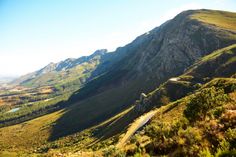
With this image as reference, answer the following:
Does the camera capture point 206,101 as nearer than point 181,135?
No

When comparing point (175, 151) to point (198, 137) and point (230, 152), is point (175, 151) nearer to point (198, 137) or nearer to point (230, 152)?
point (198, 137)

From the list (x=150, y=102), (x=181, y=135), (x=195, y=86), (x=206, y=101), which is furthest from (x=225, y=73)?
(x=181, y=135)

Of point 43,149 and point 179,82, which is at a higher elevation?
point 179,82

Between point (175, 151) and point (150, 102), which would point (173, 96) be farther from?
point (175, 151)

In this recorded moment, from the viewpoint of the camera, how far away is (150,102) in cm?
13675

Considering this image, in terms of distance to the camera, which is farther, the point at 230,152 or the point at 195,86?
the point at 195,86

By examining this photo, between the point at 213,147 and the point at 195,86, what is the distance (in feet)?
398

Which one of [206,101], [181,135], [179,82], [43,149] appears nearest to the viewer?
[181,135]

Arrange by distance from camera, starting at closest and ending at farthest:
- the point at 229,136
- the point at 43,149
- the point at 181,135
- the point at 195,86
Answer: the point at 229,136 → the point at 181,135 → the point at 195,86 → the point at 43,149

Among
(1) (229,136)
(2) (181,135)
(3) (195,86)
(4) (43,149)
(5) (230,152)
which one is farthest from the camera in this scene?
(4) (43,149)

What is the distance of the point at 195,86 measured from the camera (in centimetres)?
13500

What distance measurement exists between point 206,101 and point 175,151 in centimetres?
2338

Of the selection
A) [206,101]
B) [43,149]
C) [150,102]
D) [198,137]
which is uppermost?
[198,137]

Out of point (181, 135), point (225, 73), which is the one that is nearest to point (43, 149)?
point (225, 73)
